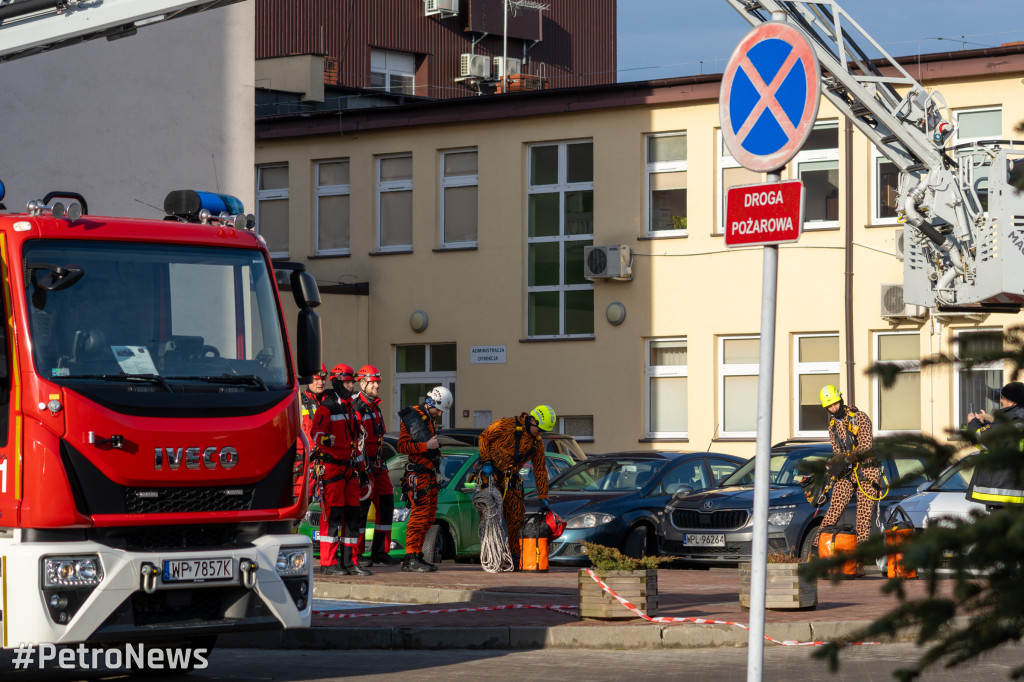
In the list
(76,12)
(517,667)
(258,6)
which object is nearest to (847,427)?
(517,667)

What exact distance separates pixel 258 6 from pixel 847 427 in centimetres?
3270

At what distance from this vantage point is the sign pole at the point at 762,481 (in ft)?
21.5

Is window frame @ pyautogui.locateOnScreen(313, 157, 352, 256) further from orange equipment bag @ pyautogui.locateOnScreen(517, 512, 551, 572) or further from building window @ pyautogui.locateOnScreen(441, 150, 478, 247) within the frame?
orange equipment bag @ pyautogui.locateOnScreen(517, 512, 551, 572)

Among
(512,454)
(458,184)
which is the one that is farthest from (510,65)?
(512,454)

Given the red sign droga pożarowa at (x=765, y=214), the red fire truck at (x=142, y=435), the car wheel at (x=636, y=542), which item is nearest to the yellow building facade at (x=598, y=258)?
the car wheel at (x=636, y=542)

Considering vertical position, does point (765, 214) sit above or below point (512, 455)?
above

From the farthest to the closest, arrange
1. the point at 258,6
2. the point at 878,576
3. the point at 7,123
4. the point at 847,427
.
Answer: the point at 258,6 < the point at 7,123 < the point at 847,427 < the point at 878,576

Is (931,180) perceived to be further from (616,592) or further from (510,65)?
(510,65)

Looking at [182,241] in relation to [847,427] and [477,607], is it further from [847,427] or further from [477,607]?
[847,427]

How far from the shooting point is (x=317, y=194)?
35.7m

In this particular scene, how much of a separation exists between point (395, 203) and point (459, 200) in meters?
1.65

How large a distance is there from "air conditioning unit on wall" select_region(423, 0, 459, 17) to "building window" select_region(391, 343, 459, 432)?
1604 centimetres

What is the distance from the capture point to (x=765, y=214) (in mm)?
7035

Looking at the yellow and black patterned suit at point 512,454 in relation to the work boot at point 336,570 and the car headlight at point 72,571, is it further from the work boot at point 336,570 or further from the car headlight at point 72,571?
the car headlight at point 72,571
